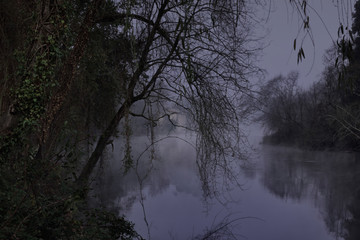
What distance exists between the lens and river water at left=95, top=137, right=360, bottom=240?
1121 cm

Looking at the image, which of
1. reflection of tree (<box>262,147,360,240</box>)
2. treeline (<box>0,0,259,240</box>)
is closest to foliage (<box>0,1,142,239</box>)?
treeline (<box>0,0,259,240</box>)

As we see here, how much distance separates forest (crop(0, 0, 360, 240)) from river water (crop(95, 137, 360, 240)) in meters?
1.48

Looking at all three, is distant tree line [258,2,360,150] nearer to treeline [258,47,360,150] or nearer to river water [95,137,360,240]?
treeline [258,47,360,150]

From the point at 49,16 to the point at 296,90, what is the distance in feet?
98.4

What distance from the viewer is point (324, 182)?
17562mm

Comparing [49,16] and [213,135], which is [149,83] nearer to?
[213,135]

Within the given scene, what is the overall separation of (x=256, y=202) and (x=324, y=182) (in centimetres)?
478

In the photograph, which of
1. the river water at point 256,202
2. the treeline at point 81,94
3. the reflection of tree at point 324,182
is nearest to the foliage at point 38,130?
the treeline at point 81,94

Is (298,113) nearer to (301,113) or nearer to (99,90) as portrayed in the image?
(301,113)

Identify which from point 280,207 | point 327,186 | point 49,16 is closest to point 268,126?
point 327,186

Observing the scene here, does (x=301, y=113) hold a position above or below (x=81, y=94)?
above

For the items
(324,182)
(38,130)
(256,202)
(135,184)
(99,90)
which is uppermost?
(99,90)

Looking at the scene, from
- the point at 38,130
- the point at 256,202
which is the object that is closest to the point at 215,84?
the point at 38,130

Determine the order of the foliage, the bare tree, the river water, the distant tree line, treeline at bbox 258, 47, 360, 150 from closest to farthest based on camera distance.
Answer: the foliage → the bare tree → the river water → the distant tree line → treeline at bbox 258, 47, 360, 150
